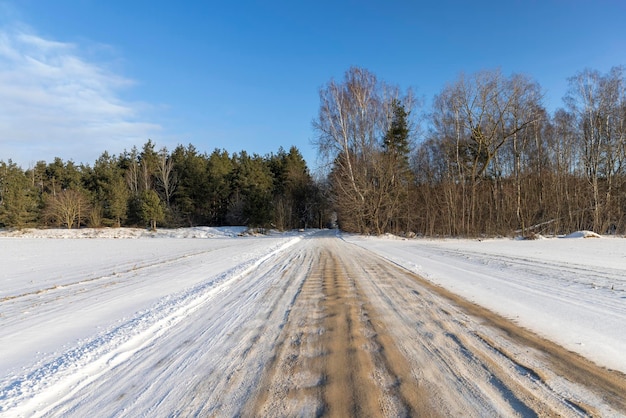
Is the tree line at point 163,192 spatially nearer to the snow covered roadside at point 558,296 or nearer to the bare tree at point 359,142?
the bare tree at point 359,142

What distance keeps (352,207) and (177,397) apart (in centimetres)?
2840


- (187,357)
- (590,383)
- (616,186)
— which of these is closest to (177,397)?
(187,357)

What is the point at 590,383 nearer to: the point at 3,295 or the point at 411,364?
the point at 411,364

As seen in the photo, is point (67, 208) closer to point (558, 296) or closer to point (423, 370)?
point (423, 370)

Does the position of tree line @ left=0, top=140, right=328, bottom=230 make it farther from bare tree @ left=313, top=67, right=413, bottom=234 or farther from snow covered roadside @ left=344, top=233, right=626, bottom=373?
snow covered roadside @ left=344, top=233, right=626, bottom=373

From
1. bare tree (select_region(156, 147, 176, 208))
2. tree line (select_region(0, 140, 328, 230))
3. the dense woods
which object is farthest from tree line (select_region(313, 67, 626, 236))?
bare tree (select_region(156, 147, 176, 208))

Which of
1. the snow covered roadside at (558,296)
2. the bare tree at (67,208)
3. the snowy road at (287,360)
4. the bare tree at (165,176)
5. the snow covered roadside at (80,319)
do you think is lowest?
the snow covered roadside at (80,319)

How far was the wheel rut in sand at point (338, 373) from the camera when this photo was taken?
98.9 inches

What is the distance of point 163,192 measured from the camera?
5788 centimetres

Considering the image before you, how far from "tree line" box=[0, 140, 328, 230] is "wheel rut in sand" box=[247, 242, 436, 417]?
38.8 metres

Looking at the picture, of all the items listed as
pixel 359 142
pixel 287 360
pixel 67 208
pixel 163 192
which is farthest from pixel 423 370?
pixel 163 192

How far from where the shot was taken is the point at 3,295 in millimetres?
7676

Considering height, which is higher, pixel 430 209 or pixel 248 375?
pixel 430 209

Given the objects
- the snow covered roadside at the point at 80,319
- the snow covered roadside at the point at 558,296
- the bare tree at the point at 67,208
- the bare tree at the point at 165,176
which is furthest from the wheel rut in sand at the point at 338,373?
the bare tree at the point at 165,176
